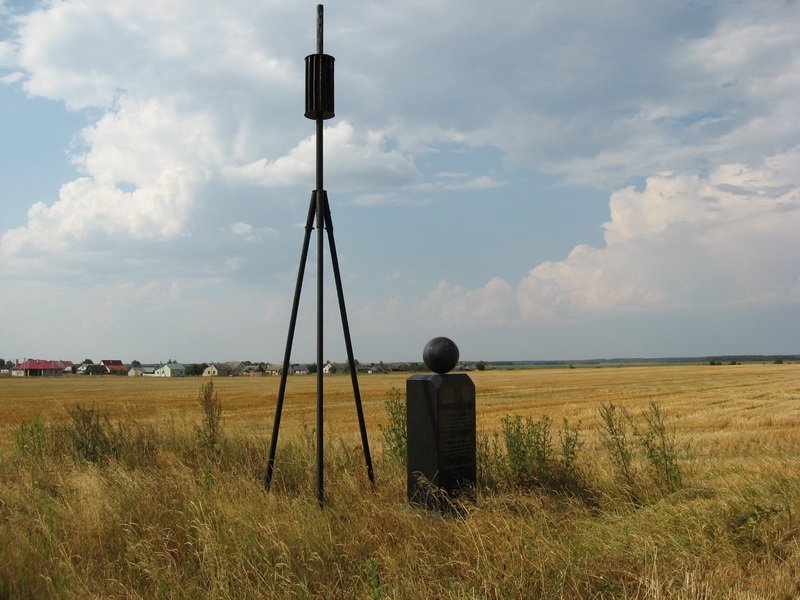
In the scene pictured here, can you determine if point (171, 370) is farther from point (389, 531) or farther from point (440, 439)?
point (389, 531)

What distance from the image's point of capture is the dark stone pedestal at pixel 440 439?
19.9ft

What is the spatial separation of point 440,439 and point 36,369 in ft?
440

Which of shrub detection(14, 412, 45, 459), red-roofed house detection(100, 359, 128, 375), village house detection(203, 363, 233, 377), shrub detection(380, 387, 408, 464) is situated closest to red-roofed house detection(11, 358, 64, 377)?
red-roofed house detection(100, 359, 128, 375)

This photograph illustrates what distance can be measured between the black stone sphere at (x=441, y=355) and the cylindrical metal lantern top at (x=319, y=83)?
2837mm

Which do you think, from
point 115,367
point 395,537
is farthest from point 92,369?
point 395,537

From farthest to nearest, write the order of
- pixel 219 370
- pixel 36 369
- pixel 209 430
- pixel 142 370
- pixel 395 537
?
pixel 142 370 < pixel 219 370 < pixel 36 369 < pixel 209 430 < pixel 395 537

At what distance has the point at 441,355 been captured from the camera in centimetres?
636

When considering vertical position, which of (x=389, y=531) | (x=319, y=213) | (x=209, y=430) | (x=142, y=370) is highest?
(x=319, y=213)

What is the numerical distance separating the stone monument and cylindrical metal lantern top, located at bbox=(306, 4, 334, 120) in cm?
288

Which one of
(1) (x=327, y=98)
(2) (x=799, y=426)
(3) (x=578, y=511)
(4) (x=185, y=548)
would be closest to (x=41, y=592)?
(4) (x=185, y=548)

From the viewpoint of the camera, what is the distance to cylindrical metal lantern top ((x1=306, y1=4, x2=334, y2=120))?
7176 millimetres

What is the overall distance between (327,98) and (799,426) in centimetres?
1402

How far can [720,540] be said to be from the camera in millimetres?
4750

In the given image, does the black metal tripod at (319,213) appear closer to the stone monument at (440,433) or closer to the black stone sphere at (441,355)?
the stone monument at (440,433)
